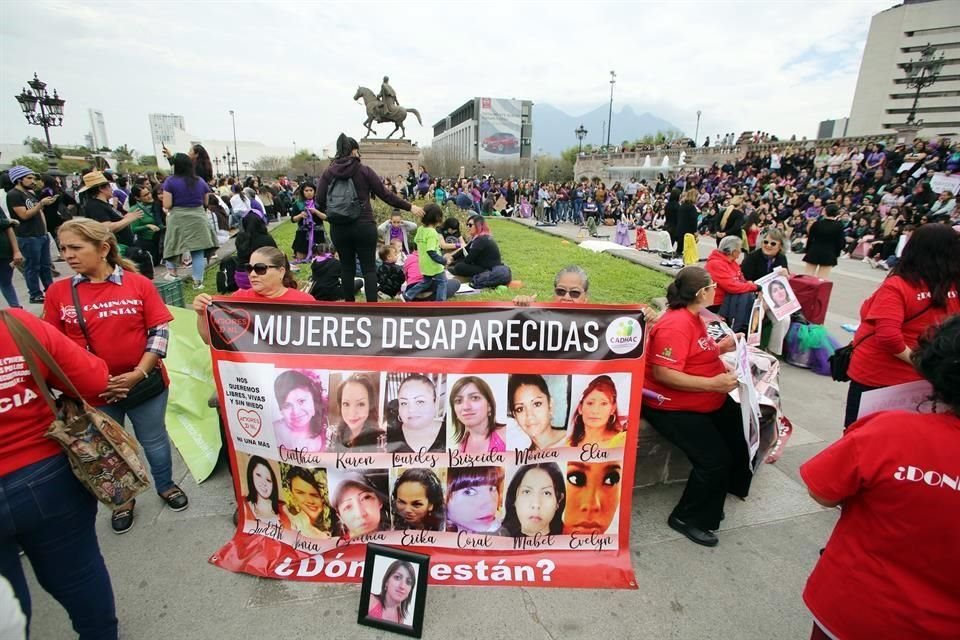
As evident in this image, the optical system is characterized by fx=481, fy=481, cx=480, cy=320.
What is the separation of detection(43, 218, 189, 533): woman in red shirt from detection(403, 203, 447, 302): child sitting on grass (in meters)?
4.40

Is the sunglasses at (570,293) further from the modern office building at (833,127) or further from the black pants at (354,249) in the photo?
the modern office building at (833,127)

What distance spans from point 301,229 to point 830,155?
26859mm

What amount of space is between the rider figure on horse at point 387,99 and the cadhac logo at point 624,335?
81.8 feet

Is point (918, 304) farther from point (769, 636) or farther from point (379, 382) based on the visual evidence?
point (379, 382)

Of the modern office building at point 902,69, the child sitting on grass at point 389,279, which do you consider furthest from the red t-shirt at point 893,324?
the modern office building at point 902,69

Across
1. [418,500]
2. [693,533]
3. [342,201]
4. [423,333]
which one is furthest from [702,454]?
[342,201]

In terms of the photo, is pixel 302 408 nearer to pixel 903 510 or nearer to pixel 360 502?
pixel 360 502

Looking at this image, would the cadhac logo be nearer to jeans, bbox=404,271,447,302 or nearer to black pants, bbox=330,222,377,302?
black pants, bbox=330,222,377,302

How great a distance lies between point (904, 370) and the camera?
306 centimetres

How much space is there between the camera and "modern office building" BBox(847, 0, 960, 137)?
63250 millimetres

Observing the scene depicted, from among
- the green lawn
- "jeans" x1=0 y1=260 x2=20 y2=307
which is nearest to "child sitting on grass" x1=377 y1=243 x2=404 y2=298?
the green lawn

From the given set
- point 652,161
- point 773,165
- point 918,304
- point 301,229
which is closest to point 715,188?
point 773,165

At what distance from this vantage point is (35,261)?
741 centimetres

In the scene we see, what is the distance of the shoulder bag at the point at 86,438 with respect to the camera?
5.88 feet
